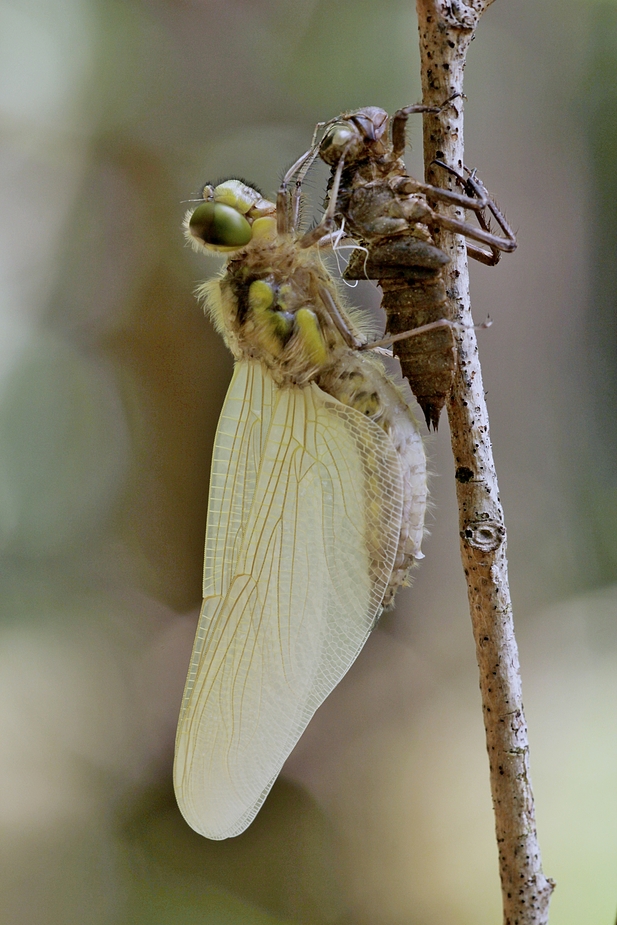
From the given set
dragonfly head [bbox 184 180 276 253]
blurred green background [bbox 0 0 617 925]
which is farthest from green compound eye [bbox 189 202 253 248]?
blurred green background [bbox 0 0 617 925]

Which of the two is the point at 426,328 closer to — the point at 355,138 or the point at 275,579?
the point at 355,138

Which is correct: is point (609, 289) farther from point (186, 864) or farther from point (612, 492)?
point (186, 864)

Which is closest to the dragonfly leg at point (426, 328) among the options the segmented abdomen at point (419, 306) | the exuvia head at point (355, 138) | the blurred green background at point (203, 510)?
the segmented abdomen at point (419, 306)

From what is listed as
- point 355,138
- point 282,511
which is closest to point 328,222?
point 355,138

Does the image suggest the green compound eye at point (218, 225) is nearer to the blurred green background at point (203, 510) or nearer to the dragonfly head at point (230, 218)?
the dragonfly head at point (230, 218)

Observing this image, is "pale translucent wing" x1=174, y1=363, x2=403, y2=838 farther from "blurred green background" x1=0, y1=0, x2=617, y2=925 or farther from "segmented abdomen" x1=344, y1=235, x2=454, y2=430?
"blurred green background" x1=0, y1=0, x2=617, y2=925
